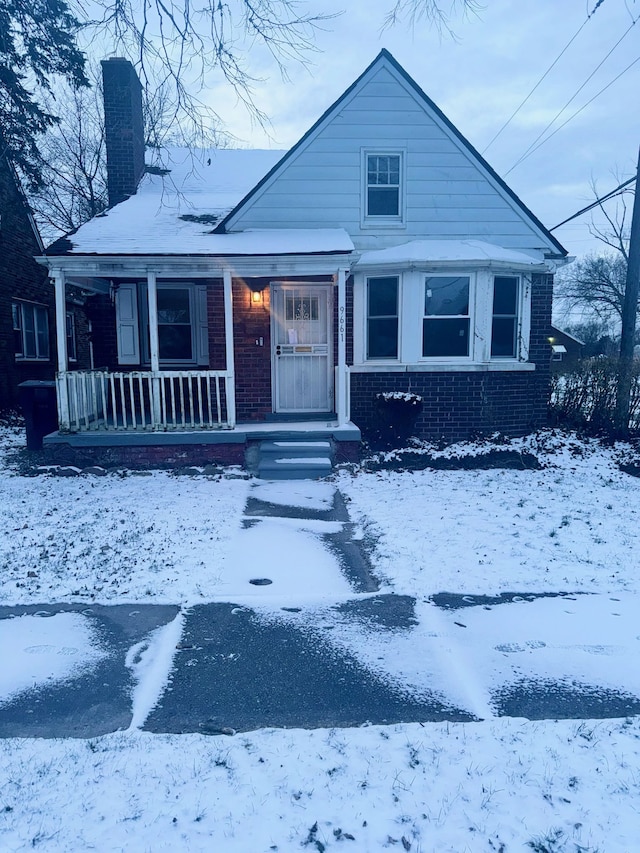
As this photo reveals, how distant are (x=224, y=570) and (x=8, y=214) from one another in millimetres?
14966

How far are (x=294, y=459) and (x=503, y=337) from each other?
5.16 meters

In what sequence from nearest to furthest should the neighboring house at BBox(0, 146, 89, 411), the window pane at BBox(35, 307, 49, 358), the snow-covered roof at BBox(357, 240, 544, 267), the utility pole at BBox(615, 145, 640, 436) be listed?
the snow-covered roof at BBox(357, 240, 544, 267) < the utility pole at BBox(615, 145, 640, 436) < the neighboring house at BBox(0, 146, 89, 411) < the window pane at BBox(35, 307, 49, 358)

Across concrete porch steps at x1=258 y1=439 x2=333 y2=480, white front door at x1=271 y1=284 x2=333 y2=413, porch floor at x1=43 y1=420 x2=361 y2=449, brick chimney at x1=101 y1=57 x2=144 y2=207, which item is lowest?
concrete porch steps at x1=258 y1=439 x2=333 y2=480

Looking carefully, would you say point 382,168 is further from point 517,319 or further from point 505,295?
point 517,319

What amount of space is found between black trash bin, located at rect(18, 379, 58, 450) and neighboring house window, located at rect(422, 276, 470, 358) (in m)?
6.80

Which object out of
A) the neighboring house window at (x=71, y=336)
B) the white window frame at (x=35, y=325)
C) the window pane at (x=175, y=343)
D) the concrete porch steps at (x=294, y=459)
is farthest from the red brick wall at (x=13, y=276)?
the concrete porch steps at (x=294, y=459)

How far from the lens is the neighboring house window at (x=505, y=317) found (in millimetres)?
10859

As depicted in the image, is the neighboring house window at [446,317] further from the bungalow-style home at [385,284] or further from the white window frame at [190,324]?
the white window frame at [190,324]

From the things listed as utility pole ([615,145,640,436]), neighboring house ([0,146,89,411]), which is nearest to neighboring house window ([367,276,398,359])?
utility pole ([615,145,640,436])

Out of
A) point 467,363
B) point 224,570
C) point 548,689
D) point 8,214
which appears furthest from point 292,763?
point 8,214

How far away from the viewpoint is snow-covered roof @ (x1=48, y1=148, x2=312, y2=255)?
9000 millimetres

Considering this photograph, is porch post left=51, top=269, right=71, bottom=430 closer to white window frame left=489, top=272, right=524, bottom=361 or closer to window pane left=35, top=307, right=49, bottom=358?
white window frame left=489, top=272, right=524, bottom=361

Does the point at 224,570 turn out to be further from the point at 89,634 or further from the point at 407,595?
the point at 407,595

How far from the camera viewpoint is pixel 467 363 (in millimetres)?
10734
